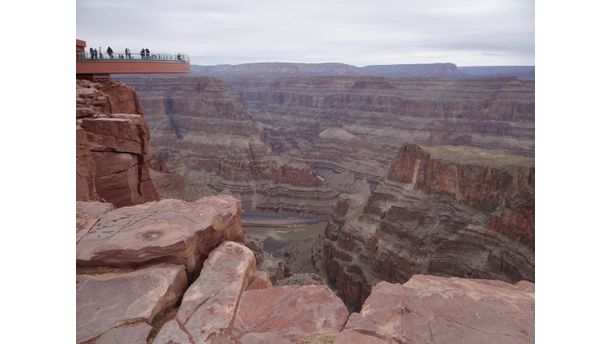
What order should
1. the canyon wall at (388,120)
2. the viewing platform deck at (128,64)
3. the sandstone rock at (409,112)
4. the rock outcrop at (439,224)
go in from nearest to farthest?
the viewing platform deck at (128,64) → the rock outcrop at (439,224) → the canyon wall at (388,120) → the sandstone rock at (409,112)

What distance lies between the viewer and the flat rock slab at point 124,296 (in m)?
4.47

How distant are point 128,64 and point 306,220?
114ft

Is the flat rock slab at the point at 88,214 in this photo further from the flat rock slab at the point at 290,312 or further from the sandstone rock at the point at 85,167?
the sandstone rock at the point at 85,167

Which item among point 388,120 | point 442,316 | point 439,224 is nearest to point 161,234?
point 442,316

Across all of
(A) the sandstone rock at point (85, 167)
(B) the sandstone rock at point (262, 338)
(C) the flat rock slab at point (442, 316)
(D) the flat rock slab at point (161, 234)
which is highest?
(A) the sandstone rock at point (85, 167)

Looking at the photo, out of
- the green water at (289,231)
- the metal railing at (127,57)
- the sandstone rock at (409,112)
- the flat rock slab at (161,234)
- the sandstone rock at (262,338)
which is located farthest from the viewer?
the sandstone rock at (409,112)

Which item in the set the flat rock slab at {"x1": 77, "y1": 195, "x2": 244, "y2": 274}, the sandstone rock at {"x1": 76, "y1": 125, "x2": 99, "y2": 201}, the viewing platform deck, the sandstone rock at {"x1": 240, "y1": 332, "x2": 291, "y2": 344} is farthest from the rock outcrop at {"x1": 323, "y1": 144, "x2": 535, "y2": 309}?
the sandstone rock at {"x1": 240, "y1": 332, "x2": 291, "y2": 344}

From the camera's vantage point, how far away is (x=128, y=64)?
61.3 feet

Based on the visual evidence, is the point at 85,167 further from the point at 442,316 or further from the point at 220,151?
the point at 220,151

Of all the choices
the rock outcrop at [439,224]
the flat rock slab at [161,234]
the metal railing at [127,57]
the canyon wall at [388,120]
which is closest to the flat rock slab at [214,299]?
the flat rock slab at [161,234]

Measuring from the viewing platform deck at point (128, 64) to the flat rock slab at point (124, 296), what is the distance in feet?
37.7

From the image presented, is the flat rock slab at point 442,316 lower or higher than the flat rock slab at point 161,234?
lower

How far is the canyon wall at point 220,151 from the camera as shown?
2195 inches

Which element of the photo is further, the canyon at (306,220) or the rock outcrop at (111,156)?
the rock outcrop at (111,156)
